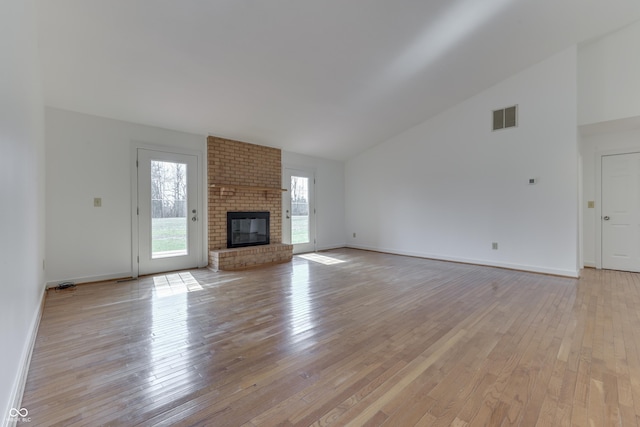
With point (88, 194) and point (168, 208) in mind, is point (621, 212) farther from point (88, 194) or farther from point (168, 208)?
point (88, 194)

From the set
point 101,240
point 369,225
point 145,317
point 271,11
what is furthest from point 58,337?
point 369,225

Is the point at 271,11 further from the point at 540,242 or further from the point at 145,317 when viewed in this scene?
the point at 540,242

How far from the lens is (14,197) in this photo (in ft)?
5.61

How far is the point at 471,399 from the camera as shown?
5.22ft

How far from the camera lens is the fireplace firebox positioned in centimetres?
539

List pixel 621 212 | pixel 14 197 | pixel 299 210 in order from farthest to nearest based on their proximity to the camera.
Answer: pixel 299 210 < pixel 621 212 < pixel 14 197

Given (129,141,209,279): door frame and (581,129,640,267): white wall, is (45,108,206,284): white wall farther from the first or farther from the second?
(581,129,640,267): white wall

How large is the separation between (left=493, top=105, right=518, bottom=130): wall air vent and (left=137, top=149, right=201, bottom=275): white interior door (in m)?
5.45

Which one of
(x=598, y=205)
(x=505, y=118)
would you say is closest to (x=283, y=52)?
(x=505, y=118)

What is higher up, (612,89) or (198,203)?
(612,89)

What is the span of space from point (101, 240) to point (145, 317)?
2.06 metres

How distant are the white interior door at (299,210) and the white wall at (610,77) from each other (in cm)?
511
